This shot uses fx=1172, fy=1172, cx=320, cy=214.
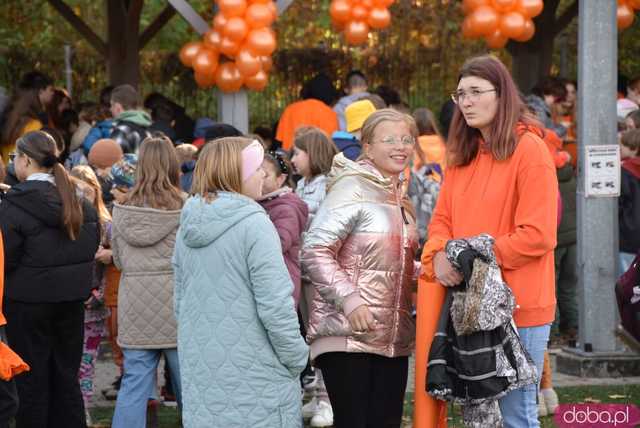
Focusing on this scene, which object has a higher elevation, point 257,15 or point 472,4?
point 472,4

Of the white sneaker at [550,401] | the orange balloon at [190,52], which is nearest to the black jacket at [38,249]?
the white sneaker at [550,401]

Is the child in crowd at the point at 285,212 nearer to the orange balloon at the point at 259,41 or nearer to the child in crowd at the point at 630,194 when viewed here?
the child in crowd at the point at 630,194

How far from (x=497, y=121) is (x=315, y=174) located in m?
2.76

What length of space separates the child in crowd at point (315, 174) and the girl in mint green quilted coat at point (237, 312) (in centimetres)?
242

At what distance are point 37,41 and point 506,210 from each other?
62.7 ft

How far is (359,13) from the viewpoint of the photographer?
1190 cm

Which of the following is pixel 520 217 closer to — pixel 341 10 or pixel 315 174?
pixel 315 174

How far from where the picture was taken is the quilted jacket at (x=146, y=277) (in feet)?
21.3

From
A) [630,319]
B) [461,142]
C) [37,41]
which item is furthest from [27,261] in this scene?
[37,41]

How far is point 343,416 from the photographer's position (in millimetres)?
5074

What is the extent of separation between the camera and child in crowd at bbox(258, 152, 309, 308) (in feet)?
20.8

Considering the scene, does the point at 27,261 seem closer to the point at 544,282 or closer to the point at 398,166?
the point at 398,166

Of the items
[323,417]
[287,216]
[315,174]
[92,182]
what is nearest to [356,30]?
[315,174]

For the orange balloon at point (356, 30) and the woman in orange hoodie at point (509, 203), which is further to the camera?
the orange balloon at point (356, 30)
